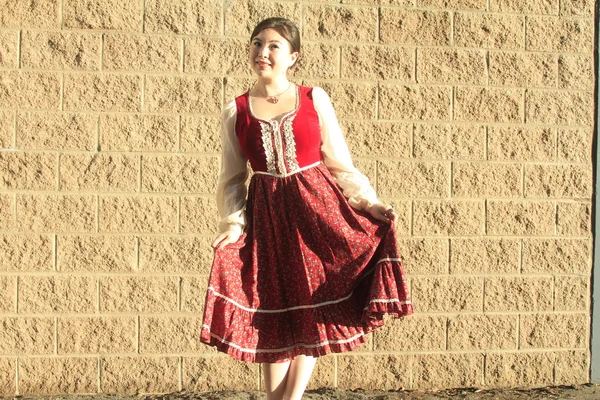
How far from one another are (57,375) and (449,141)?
260 centimetres

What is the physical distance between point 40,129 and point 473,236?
2.54m

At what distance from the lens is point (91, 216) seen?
4848mm

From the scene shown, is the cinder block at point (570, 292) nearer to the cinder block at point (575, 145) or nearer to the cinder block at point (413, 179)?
the cinder block at point (575, 145)

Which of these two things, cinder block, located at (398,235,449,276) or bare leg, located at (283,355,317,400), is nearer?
bare leg, located at (283,355,317,400)

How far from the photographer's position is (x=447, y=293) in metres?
5.11

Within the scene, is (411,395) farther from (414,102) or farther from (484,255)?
(414,102)

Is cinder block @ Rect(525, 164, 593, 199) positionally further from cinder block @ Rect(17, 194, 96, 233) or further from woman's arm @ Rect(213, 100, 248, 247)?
cinder block @ Rect(17, 194, 96, 233)

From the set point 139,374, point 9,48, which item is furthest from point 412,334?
point 9,48

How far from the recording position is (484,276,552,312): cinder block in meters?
5.15

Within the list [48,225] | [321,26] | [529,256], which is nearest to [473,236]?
[529,256]

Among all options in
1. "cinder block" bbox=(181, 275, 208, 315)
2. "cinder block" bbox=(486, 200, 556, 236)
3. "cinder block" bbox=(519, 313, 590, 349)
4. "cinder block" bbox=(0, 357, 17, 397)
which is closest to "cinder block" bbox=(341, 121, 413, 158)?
"cinder block" bbox=(486, 200, 556, 236)

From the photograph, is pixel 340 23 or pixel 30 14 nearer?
pixel 30 14

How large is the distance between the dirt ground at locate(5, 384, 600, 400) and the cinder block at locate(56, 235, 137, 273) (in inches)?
28.6

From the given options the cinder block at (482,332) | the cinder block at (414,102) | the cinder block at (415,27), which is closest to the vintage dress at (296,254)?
the cinder block at (414,102)
